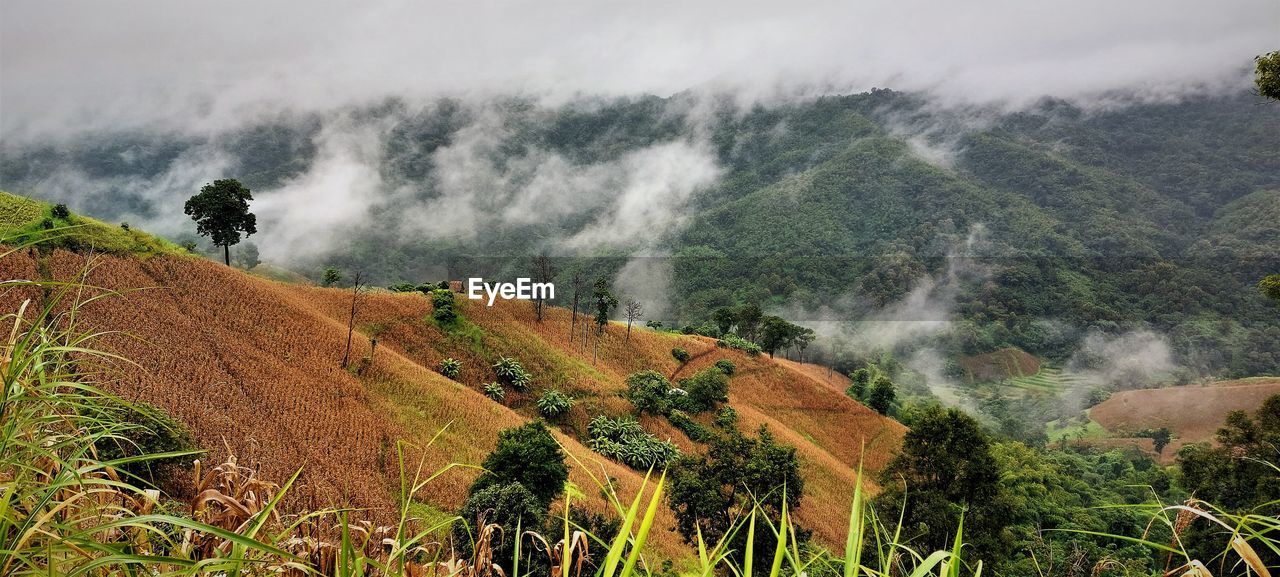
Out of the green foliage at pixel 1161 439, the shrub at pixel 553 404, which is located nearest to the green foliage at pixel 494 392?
the shrub at pixel 553 404

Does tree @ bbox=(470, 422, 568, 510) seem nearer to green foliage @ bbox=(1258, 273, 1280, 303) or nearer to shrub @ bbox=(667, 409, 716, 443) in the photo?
green foliage @ bbox=(1258, 273, 1280, 303)

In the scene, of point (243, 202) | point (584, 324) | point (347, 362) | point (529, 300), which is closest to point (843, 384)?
point (584, 324)

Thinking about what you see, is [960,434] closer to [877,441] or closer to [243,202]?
[877,441]

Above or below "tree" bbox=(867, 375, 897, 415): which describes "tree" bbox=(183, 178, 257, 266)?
above

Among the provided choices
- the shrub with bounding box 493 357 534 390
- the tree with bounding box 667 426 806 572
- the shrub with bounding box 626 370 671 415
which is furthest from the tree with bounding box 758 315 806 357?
the tree with bounding box 667 426 806 572

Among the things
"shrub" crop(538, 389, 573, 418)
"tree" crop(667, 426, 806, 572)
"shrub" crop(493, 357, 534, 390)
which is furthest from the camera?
"shrub" crop(493, 357, 534, 390)

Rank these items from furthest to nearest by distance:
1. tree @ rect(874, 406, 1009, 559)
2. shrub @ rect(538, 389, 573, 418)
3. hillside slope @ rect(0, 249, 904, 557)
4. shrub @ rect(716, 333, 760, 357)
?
1. shrub @ rect(716, 333, 760, 357)
2. shrub @ rect(538, 389, 573, 418)
3. tree @ rect(874, 406, 1009, 559)
4. hillside slope @ rect(0, 249, 904, 557)

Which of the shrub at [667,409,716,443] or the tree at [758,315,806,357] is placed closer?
the shrub at [667,409,716,443]

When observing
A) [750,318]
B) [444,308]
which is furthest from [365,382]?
[750,318]
